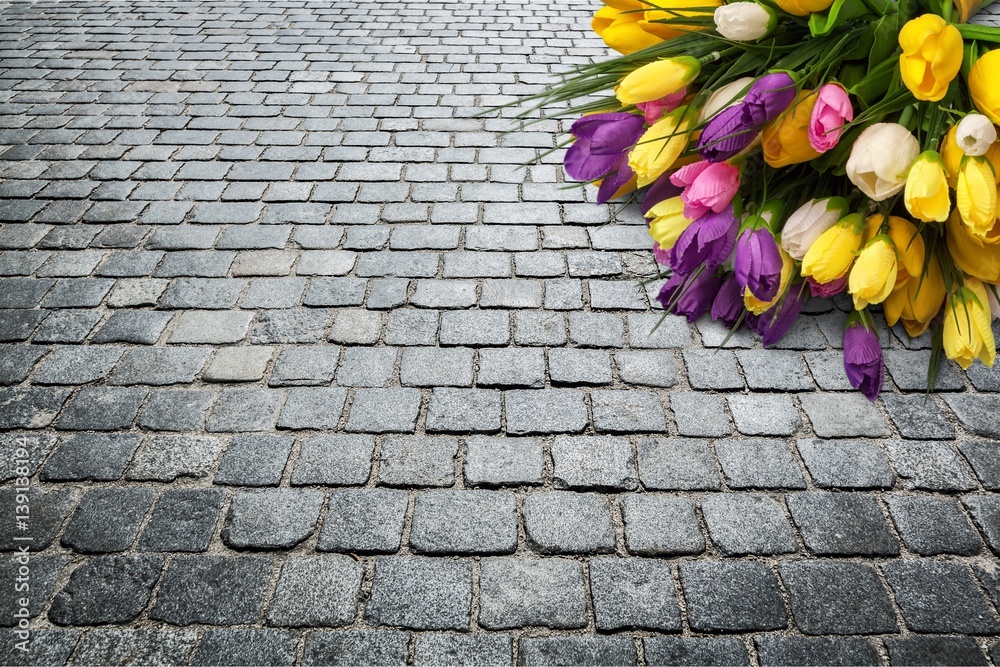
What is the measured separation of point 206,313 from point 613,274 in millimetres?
1543

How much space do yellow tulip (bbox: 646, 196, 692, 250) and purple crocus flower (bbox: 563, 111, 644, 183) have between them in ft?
0.80

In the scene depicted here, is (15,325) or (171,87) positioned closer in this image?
(15,325)

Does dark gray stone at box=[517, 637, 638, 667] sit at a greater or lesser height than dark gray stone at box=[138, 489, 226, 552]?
lesser

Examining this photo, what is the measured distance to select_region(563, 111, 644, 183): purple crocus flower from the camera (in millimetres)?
2275

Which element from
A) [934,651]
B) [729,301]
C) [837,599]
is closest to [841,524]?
[837,599]

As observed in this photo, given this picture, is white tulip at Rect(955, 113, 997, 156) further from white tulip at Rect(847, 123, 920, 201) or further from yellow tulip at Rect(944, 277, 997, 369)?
yellow tulip at Rect(944, 277, 997, 369)

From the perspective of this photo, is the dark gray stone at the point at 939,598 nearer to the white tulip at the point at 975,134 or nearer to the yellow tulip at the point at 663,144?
the white tulip at the point at 975,134

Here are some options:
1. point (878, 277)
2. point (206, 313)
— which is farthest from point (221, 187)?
point (878, 277)

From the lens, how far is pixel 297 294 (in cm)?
247

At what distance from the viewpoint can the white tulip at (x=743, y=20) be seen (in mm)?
1808

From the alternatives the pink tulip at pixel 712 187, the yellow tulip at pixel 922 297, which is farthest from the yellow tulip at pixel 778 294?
the yellow tulip at pixel 922 297

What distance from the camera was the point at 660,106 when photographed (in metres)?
2.10

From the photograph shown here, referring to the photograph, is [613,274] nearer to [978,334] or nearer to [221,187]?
[978,334]

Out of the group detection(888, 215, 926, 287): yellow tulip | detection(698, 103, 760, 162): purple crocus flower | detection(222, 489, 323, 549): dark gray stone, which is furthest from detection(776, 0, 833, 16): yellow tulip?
detection(222, 489, 323, 549): dark gray stone
